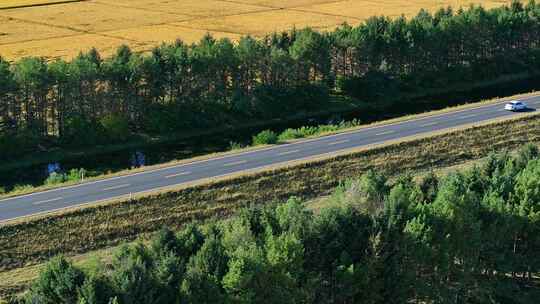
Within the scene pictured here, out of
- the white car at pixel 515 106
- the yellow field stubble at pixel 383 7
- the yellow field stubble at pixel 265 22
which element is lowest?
the white car at pixel 515 106

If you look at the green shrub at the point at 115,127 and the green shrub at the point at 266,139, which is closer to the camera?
the green shrub at the point at 266,139

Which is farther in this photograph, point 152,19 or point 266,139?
point 152,19

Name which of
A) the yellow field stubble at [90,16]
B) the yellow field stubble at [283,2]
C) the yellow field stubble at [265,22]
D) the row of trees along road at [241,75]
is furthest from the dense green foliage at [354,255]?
the yellow field stubble at [283,2]

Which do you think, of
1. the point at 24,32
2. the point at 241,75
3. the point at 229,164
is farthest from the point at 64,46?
the point at 229,164

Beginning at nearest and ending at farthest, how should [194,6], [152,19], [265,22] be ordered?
1. [265,22]
2. [152,19]
3. [194,6]

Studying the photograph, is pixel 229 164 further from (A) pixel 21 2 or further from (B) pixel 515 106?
(A) pixel 21 2

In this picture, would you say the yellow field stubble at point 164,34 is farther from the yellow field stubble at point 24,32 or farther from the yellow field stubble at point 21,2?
the yellow field stubble at point 21,2

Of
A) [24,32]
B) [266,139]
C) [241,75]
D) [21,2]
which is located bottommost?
A: [266,139]
